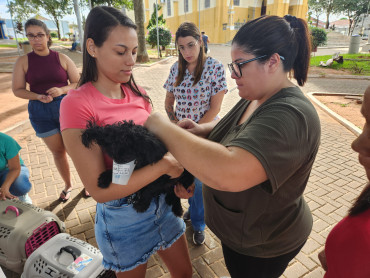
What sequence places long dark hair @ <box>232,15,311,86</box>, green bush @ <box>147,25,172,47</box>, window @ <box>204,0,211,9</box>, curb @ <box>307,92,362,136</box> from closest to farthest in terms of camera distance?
long dark hair @ <box>232,15,311,86</box> < curb @ <box>307,92,362,136</box> < green bush @ <box>147,25,172,47</box> < window @ <box>204,0,211,9</box>

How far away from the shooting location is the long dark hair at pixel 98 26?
1.53m

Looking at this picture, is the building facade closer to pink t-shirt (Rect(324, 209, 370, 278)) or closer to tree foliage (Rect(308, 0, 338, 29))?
tree foliage (Rect(308, 0, 338, 29))

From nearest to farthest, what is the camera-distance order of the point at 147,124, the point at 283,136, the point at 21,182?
1. the point at 283,136
2. the point at 147,124
3. the point at 21,182

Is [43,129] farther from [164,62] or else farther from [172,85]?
[164,62]

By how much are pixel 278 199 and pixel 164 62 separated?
17.7m

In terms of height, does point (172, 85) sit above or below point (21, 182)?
above

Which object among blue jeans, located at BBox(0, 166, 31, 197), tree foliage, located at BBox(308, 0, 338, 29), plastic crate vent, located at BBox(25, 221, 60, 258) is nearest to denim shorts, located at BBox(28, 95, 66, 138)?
blue jeans, located at BBox(0, 166, 31, 197)

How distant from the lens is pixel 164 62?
1781 cm

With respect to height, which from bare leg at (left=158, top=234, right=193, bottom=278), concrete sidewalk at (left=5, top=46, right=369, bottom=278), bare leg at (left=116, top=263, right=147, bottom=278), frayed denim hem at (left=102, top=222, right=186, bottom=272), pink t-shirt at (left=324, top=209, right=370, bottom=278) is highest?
pink t-shirt at (left=324, top=209, right=370, bottom=278)

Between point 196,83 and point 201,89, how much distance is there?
99 millimetres

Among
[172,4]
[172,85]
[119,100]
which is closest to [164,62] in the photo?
[172,85]

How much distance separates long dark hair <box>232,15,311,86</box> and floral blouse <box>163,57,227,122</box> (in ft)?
5.69

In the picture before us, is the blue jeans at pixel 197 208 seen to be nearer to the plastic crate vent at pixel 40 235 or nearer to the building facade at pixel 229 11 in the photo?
the plastic crate vent at pixel 40 235

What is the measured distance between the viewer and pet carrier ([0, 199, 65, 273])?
7.67 feet
